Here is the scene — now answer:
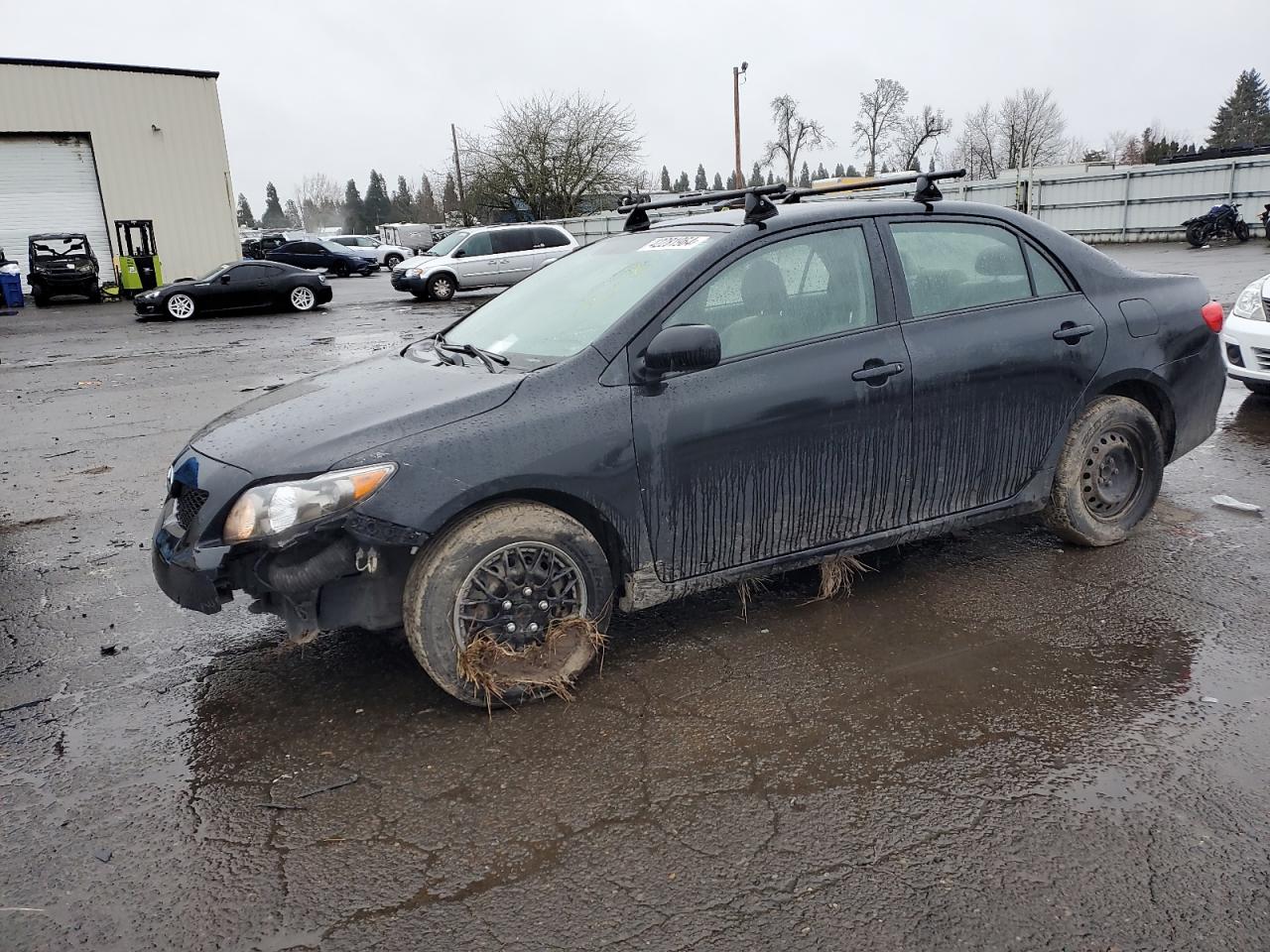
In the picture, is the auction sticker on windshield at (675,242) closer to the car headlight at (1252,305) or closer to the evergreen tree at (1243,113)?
the car headlight at (1252,305)

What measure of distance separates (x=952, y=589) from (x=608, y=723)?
189 cm

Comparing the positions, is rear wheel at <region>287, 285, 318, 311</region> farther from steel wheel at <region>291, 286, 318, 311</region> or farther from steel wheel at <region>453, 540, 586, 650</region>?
steel wheel at <region>453, 540, 586, 650</region>

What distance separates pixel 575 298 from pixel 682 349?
33.8 inches

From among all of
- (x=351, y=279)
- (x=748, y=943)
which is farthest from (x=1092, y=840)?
(x=351, y=279)

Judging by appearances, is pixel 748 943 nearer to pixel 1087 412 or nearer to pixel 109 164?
pixel 1087 412

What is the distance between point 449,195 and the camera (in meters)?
71.8

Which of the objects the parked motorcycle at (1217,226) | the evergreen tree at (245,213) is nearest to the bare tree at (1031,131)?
the parked motorcycle at (1217,226)

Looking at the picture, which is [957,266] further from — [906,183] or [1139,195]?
[1139,195]

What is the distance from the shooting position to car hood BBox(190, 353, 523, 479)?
10.4ft

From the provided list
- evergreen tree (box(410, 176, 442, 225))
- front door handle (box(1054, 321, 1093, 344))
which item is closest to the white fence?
front door handle (box(1054, 321, 1093, 344))

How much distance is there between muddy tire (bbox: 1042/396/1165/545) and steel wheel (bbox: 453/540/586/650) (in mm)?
2487

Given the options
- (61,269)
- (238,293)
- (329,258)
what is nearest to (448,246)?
(238,293)

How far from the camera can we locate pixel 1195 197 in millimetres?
26844

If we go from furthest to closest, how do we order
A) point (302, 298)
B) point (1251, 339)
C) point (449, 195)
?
point (449, 195), point (302, 298), point (1251, 339)
